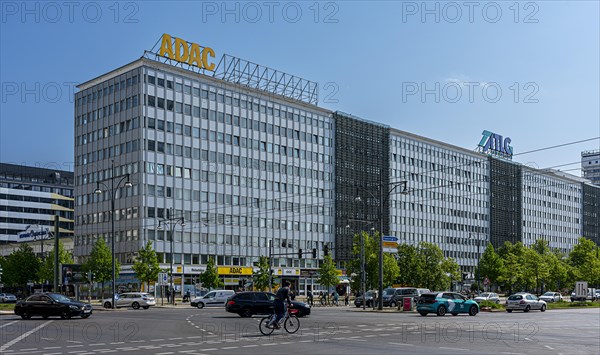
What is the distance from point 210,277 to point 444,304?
5305 cm

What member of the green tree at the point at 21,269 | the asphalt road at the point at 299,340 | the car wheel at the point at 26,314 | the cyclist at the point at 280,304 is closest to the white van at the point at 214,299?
the car wheel at the point at 26,314

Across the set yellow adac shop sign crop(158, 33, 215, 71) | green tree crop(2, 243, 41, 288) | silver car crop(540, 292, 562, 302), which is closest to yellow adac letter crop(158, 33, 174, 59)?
yellow adac shop sign crop(158, 33, 215, 71)

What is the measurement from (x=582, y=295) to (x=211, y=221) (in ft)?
169

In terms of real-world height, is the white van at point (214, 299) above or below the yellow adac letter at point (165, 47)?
below

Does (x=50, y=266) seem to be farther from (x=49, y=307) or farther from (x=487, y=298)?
(x=49, y=307)

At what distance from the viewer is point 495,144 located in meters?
152

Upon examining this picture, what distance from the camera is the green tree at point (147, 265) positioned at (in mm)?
86062

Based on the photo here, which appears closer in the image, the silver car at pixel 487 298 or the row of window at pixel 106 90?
the silver car at pixel 487 298

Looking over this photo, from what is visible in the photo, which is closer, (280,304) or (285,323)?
(280,304)

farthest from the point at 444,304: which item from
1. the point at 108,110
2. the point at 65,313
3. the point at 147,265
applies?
the point at 108,110

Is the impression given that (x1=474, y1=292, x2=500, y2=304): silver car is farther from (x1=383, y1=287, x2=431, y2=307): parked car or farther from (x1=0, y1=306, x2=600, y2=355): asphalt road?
(x1=0, y1=306, x2=600, y2=355): asphalt road

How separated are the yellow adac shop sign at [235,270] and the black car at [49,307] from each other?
2464 inches

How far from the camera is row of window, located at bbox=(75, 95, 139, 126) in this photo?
96625 millimetres

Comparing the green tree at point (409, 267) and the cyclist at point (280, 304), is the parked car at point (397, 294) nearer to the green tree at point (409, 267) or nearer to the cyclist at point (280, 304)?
the green tree at point (409, 267)
